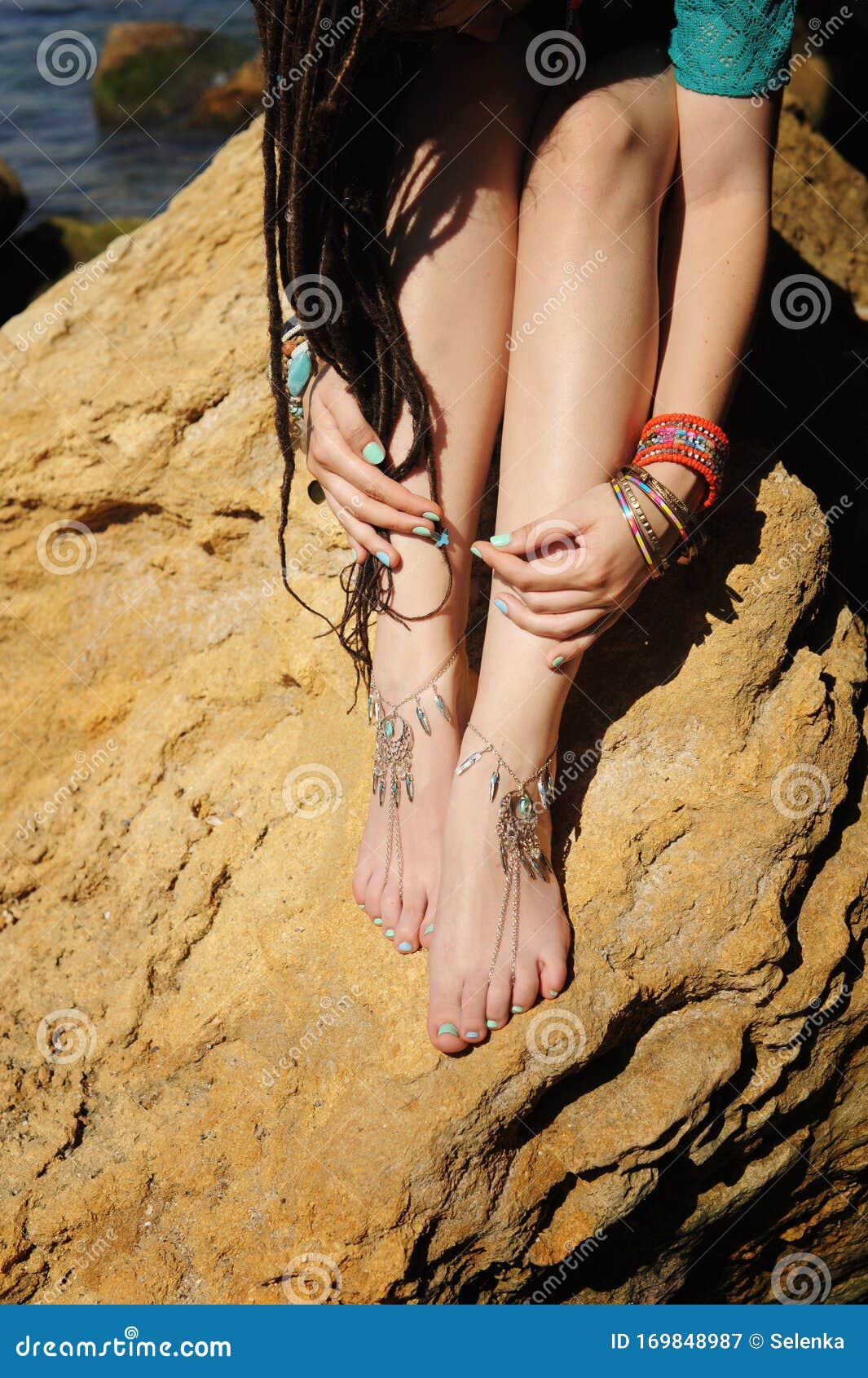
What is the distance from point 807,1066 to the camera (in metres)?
1.73

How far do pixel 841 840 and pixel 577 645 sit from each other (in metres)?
0.58

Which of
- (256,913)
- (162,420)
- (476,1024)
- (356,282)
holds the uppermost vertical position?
(356,282)

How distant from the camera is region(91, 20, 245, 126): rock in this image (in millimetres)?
7262

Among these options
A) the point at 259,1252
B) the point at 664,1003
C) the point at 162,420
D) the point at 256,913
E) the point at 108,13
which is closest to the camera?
the point at 259,1252

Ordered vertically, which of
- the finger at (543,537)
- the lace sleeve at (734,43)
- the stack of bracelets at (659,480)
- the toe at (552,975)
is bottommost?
the toe at (552,975)

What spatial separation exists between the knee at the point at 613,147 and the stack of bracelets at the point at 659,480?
1.03 ft

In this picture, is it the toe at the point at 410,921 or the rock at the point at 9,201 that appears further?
the rock at the point at 9,201

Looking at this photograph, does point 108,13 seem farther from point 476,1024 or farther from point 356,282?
point 476,1024

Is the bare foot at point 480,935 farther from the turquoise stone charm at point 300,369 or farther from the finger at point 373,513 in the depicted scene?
the turquoise stone charm at point 300,369

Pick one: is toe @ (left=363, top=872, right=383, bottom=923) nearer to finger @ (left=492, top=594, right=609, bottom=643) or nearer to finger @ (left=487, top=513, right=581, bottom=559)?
finger @ (left=492, top=594, right=609, bottom=643)

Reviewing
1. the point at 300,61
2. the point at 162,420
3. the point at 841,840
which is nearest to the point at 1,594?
the point at 162,420

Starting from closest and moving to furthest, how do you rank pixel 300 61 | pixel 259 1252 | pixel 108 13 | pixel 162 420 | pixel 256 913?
pixel 300 61 < pixel 259 1252 < pixel 256 913 < pixel 162 420 < pixel 108 13

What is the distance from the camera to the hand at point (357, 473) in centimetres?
166

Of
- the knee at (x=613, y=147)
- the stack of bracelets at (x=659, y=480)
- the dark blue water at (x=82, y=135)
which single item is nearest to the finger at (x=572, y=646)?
the stack of bracelets at (x=659, y=480)
